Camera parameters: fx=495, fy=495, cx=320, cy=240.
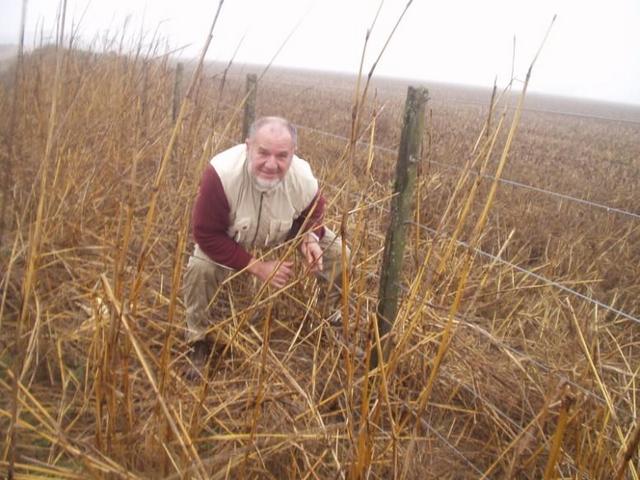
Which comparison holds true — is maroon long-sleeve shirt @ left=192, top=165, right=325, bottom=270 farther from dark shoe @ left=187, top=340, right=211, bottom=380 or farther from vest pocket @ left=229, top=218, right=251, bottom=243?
dark shoe @ left=187, top=340, right=211, bottom=380

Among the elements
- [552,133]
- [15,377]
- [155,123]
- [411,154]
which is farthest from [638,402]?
[552,133]

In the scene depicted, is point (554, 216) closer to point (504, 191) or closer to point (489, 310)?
point (504, 191)

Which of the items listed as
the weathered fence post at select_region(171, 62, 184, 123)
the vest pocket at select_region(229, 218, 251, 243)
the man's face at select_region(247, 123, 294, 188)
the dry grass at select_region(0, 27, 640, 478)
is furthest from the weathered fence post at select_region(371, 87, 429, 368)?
the weathered fence post at select_region(171, 62, 184, 123)

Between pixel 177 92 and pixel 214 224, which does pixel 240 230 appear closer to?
pixel 214 224

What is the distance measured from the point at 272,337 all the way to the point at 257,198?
605mm

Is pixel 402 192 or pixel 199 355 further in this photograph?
pixel 199 355

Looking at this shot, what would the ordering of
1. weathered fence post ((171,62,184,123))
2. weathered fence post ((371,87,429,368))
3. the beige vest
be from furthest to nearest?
weathered fence post ((171,62,184,123)), the beige vest, weathered fence post ((371,87,429,368))

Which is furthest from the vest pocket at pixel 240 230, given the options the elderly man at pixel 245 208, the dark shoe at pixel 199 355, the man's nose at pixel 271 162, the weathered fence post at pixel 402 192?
the weathered fence post at pixel 402 192

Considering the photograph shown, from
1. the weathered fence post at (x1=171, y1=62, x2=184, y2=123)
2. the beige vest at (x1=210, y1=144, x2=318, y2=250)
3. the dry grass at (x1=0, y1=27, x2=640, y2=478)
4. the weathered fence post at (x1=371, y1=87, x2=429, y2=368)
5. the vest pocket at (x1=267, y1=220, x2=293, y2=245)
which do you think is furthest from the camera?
the weathered fence post at (x1=171, y1=62, x2=184, y2=123)

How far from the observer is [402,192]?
1.58m

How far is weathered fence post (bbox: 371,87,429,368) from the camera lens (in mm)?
1519

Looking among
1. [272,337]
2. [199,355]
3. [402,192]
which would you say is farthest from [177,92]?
[402,192]

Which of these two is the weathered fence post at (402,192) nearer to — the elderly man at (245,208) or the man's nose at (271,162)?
the elderly man at (245,208)

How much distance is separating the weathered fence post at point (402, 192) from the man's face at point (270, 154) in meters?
0.48
